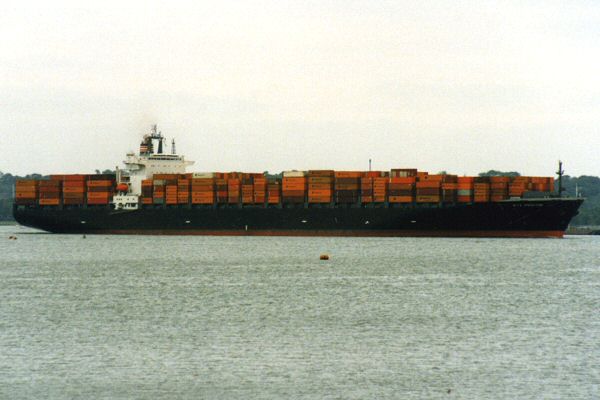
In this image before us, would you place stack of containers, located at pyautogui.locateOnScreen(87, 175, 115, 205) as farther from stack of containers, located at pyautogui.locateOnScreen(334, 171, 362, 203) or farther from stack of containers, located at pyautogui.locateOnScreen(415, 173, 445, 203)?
stack of containers, located at pyautogui.locateOnScreen(415, 173, 445, 203)

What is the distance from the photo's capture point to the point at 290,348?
106 ft

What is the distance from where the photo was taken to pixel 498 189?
101625 millimetres

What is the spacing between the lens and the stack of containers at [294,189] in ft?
355

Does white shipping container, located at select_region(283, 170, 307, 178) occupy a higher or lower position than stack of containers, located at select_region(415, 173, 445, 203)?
higher

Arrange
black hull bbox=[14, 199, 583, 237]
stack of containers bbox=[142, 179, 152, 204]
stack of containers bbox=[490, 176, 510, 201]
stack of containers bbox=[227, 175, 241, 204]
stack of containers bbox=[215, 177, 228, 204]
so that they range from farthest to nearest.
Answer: stack of containers bbox=[142, 179, 152, 204] → stack of containers bbox=[215, 177, 228, 204] → stack of containers bbox=[227, 175, 241, 204] → stack of containers bbox=[490, 176, 510, 201] → black hull bbox=[14, 199, 583, 237]

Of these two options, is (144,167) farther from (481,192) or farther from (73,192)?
(481,192)

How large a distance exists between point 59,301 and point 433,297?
18.7 metres

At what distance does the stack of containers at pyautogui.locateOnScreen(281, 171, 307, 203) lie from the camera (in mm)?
108312

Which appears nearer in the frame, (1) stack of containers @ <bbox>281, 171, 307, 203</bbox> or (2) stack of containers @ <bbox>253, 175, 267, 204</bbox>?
(1) stack of containers @ <bbox>281, 171, 307, 203</bbox>

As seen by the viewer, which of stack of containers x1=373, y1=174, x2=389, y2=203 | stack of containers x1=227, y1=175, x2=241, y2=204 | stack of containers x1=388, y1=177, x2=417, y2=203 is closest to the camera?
stack of containers x1=388, y1=177, x2=417, y2=203

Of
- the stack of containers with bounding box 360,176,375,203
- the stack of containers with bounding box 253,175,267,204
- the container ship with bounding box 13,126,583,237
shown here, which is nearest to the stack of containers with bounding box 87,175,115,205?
the container ship with bounding box 13,126,583,237

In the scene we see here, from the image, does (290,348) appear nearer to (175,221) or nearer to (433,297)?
(433,297)

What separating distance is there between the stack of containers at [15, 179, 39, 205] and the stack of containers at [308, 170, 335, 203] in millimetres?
38427

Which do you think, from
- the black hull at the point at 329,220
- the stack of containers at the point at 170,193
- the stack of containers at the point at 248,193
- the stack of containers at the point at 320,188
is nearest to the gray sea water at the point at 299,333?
the black hull at the point at 329,220
